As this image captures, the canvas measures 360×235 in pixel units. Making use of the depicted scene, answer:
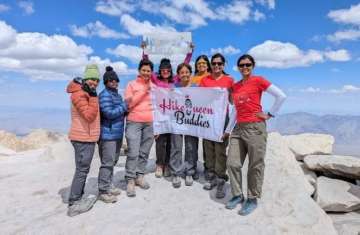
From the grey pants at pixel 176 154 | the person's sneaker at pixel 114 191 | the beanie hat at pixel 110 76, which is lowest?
the person's sneaker at pixel 114 191

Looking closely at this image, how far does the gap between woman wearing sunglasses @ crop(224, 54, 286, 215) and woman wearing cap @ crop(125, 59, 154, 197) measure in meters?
1.88

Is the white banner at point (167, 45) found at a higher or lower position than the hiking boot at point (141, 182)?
higher

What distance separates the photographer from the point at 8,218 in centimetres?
679

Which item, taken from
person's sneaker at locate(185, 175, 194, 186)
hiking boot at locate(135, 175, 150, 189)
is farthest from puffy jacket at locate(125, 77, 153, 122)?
person's sneaker at locate(185, 175, 194, 186)

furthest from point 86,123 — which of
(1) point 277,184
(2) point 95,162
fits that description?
(2) point 95,162

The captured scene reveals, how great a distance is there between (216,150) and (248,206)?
1403mm

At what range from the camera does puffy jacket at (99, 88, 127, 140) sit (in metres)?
6.41

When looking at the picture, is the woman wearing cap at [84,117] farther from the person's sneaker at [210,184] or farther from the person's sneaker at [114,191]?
the person's sneaker at [210,184]

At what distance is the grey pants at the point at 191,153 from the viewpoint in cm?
770

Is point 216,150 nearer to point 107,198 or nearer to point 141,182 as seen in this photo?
point 141,182

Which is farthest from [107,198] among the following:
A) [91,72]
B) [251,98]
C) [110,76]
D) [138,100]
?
[251,98]

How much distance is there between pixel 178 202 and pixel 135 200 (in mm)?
894

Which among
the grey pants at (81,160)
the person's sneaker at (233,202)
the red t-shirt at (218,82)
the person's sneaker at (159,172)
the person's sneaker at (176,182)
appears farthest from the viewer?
the person's sneaker at (159,172)

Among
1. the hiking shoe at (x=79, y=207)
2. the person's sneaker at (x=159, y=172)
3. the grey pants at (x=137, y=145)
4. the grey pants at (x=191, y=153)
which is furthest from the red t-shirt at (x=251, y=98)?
the hiking shoe at (x=79, y=207)
